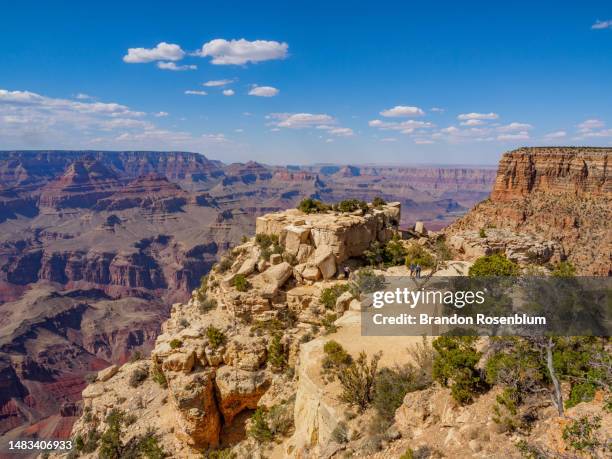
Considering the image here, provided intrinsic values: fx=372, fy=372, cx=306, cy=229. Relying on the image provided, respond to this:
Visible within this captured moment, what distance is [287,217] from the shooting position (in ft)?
110

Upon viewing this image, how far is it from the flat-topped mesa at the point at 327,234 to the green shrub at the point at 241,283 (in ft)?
13.0

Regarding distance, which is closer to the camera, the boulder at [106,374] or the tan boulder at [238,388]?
the tan boulder at [238,388]

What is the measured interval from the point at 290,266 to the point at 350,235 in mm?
5411

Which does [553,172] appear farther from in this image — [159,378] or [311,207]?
[159,378]

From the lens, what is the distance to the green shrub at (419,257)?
93.7 ft

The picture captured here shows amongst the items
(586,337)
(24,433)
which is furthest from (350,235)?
(24,433)

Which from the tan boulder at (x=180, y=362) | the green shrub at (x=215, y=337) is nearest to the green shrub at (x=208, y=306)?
the green shrub at (x=215, y=337)

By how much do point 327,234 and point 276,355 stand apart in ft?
31.7

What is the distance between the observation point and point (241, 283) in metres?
27.2

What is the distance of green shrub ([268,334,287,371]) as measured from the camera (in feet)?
78.8

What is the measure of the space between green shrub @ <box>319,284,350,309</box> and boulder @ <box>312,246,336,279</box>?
1689 mm

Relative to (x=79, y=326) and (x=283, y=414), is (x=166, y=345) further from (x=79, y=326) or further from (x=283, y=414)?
(x=79, y=326)

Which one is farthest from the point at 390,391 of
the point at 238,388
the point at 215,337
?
the point at 215,337

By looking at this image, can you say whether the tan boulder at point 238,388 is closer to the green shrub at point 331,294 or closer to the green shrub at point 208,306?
the green shrub at point 331,294
